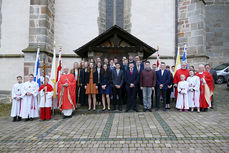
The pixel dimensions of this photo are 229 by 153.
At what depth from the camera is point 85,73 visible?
6102mm

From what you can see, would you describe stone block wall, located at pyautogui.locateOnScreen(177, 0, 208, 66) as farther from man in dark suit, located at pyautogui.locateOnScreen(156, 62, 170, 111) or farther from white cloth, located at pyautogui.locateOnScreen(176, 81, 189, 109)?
man in dark suit, located at pyautogui.locateOnScreen(156, 62, 170, 111)

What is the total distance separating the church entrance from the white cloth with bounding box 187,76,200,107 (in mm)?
2474

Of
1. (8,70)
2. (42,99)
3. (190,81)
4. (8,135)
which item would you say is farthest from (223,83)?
(8,70)

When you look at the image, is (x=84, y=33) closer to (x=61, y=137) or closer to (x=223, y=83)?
(x=61, y=137)

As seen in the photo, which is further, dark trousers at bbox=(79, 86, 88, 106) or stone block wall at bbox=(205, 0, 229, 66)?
stone block wall at bbox=(205, 0, 229, 66)

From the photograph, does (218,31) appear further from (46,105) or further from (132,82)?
(46,105)

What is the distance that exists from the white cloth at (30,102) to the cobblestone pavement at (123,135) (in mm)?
559

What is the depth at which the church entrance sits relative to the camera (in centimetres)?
725

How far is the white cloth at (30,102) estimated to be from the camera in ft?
17.1

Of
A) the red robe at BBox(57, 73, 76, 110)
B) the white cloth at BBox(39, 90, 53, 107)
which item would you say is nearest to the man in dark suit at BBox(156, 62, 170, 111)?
the red robe at BBox(57, 73, 76, 110)

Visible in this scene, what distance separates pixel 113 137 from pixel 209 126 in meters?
2.62

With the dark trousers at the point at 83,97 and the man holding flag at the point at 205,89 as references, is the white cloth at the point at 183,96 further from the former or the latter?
the dark trousers at the point at 83,97

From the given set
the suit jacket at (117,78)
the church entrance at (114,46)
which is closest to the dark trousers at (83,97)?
the suit jacket at (117,78)

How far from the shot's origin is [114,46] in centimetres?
736
